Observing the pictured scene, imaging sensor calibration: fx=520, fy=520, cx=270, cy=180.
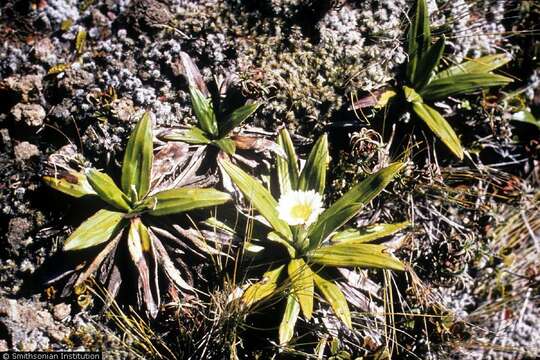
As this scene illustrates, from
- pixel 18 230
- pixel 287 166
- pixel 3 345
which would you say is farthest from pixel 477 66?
pixel 3 345

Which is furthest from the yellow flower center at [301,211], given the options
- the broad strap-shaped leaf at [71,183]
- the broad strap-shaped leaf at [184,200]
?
the broad strap-shaped leaf at [71,183]

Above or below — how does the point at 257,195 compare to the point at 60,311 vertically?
above

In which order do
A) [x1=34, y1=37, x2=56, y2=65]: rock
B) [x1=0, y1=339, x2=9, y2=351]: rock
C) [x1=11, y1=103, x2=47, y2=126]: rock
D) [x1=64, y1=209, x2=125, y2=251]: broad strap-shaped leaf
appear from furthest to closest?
[x1=34, y1=37, x2=56, y2=65]: rock
[x1=11, y1=103, x2=47, y2=126]: rock
[x1=0, y1=339, x2=9, y2=351]: rock
[x1=64, y1=209, x2=125, y2=251]: broad strap-shaped leaf

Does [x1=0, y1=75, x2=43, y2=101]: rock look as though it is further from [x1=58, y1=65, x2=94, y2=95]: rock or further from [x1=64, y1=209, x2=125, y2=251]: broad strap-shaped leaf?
[x1=64, y1=209, x2=125, y2=251]: broad strap-shaped leaf

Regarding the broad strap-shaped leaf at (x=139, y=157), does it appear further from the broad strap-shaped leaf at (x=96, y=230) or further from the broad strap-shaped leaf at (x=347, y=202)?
the broad strap-shaped leaf at (x=347, y=202)

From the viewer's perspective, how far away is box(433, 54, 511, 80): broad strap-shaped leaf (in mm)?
3205

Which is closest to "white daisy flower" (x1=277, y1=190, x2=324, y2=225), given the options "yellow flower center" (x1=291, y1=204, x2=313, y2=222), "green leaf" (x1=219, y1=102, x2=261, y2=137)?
"yellow flower center" (x1=291, y1=204, x2=313, y2=222)

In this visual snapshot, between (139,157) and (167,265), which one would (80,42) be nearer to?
(139,157)

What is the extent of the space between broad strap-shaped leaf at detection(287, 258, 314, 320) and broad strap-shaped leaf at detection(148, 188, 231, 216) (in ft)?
1.61

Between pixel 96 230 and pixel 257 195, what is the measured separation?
816 mm

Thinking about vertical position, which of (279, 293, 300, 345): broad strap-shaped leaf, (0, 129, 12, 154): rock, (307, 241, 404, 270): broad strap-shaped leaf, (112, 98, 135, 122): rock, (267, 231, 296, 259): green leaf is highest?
(112, 98, 135, 122): rock

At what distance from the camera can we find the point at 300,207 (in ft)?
8.89

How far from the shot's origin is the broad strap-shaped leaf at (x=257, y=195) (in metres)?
2.69

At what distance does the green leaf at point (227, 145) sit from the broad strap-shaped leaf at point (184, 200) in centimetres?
26
